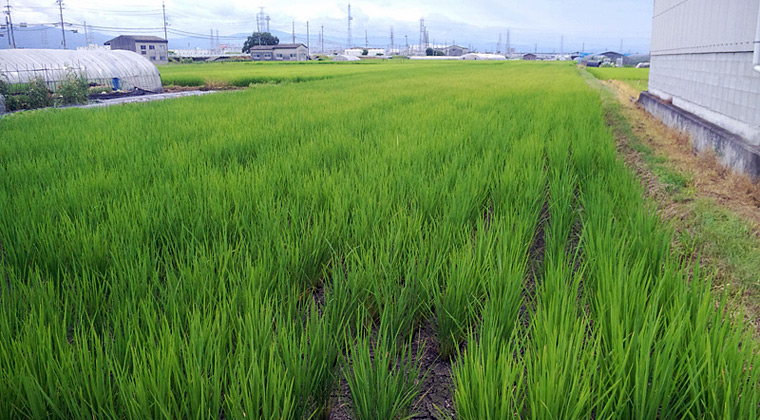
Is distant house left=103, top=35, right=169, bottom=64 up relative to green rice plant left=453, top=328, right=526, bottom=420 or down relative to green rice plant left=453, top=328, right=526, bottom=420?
up

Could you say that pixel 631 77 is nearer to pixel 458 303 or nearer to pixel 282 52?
pixel 458 303

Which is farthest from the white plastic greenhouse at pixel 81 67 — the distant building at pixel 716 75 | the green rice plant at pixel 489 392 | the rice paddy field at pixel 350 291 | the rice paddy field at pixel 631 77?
the rice paddy field at pixel 631 77

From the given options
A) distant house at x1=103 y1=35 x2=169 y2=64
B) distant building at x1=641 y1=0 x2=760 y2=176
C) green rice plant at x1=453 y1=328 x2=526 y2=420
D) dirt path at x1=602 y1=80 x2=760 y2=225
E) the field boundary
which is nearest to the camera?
green rice plant at x1=453 y1=328 x2=526 y2=420

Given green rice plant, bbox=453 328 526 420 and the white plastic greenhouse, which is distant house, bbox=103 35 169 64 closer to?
the white plastic greenhouse

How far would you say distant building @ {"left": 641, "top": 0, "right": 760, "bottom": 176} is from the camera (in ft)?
14.7

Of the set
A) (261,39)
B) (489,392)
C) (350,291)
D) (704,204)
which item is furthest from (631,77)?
(261,39)

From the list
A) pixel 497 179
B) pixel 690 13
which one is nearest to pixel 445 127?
pixel 497 179

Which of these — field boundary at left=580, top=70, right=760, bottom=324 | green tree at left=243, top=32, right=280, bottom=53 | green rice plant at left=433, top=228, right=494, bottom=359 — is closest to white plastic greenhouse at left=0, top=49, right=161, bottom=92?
field boundary at left=580, top=70, right=760, bottom=324

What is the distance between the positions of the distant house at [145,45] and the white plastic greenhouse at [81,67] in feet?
145

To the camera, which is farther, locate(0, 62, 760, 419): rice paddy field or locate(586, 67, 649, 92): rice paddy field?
locate(586, 67, 649, 92): rice paddy field

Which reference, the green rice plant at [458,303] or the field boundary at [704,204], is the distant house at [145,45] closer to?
the field boundary at [704,204]

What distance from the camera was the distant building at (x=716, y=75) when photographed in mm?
4488

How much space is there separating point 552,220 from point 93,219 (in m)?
2.01

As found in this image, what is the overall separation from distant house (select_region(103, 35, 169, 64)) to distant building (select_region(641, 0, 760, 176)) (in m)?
57.4
